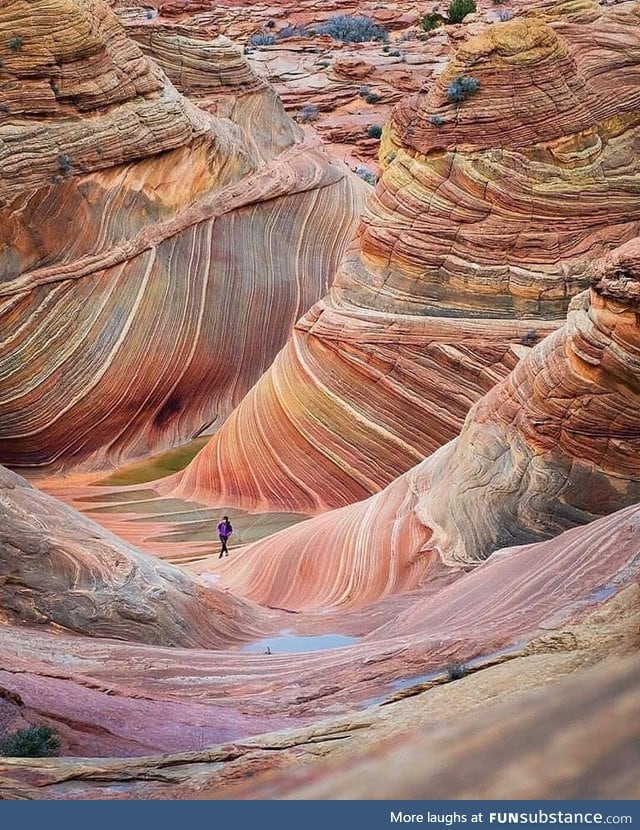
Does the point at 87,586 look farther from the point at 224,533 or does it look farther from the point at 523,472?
the point at 224,533

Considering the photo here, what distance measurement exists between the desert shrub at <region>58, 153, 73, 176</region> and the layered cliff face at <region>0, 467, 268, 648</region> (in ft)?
40.0

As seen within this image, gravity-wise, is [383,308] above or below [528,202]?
below

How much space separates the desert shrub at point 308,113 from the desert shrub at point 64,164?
16637 mm

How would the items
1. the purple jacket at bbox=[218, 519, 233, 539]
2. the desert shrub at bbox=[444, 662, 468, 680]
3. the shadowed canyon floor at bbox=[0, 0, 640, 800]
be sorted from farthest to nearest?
1. the purple jacket at bbox=[218, 519, 233, 539]
2. the desert shrub at bbox=[444, 662, 468, 680]
3. the shadowed canyon floor at bbox=[0, 0, 640, 800]

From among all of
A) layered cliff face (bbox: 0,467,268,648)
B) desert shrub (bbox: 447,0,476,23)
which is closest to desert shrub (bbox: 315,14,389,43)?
desert shrub (bbox: 447,0,476,23)

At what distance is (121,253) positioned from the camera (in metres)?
23.2

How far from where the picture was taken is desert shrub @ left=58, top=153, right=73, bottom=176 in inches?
881

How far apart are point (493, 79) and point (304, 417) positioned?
5.09 metres

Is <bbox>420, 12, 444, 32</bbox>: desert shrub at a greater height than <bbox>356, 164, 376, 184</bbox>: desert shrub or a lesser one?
greater

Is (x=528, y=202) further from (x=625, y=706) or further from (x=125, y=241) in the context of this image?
(x=625, y=706)

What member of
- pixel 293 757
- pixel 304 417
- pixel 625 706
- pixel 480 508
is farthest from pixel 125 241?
pixel 625 706

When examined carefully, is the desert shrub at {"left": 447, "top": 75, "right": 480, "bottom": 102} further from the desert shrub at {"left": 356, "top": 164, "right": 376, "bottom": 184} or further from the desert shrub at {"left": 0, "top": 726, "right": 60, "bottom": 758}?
the desert shrub at {"left": 356, "top": 164, "right": 376, "bottom": 184}

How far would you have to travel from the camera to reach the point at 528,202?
16.5 m

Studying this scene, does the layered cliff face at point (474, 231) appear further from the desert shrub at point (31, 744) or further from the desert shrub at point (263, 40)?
the desert shrub at point (263, 40)
